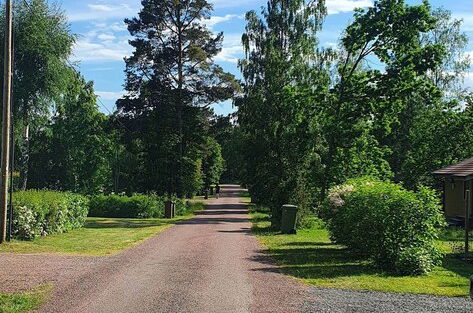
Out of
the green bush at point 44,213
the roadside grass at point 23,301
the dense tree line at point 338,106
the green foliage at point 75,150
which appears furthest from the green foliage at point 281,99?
the green foliage at point 75,150

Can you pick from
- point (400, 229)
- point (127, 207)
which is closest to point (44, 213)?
point (400, 229)

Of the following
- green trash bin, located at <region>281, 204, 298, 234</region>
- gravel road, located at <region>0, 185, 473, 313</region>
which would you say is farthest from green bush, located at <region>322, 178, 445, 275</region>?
green trash bin, located at <region>281, 204, 298, 234</region>

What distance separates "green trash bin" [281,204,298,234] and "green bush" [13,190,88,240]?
8954 mm

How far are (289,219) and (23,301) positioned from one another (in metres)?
14.5

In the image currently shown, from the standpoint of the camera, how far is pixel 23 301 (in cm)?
837

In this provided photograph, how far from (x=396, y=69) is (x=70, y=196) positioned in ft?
62.5

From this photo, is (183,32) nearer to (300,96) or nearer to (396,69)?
(300,96)

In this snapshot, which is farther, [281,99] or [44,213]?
[281,99]

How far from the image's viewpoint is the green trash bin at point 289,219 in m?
21.7

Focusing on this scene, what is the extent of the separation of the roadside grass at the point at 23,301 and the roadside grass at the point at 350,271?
526 centimetres

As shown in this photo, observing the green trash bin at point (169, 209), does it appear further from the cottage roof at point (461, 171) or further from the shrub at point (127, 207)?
the cottage roof at point (461, 171)

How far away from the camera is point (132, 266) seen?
1236 cm

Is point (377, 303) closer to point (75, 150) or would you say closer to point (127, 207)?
point (127, 207)

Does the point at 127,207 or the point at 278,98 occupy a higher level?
the point at 278,98
